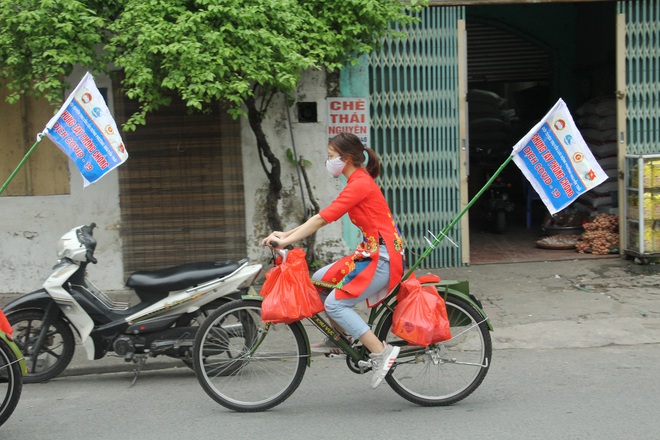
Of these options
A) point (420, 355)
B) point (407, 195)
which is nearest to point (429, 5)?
point (407, 195)

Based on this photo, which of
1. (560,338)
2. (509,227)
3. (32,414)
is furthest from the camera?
(509,227)

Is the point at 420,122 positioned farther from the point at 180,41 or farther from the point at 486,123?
the point at 486,123

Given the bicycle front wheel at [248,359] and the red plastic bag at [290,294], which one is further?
the bicycle front wheel at [248,359]

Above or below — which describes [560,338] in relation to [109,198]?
below

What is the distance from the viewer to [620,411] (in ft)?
16.4

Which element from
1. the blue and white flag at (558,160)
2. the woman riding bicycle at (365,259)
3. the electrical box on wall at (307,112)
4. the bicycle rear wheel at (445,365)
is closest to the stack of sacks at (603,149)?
the electrical box on wall at (307,112)

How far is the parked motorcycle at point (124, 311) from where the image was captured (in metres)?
5.74

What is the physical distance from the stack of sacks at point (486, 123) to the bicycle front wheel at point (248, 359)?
8750 millimetres

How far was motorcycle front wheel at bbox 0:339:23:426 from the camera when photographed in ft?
15.2

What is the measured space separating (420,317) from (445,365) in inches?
18.9

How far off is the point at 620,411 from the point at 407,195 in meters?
4.53

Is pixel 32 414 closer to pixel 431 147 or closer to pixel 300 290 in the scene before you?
pixel 300 290

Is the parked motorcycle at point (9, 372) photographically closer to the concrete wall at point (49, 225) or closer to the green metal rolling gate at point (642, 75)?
the concrete wall at point (49, 225)

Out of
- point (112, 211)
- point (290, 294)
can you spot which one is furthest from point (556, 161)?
point (112, 211)
